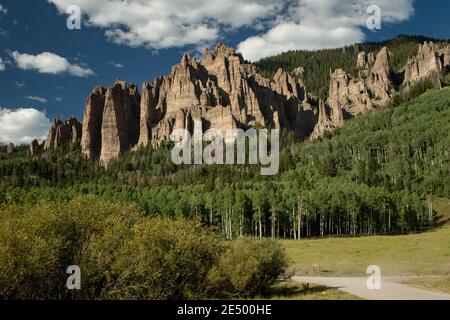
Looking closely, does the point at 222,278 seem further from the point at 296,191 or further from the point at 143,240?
the point at 296,191

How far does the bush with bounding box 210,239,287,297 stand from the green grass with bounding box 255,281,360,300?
3.60ft

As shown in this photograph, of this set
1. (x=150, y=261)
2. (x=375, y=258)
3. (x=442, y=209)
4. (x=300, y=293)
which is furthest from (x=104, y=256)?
(x=442, y=209)

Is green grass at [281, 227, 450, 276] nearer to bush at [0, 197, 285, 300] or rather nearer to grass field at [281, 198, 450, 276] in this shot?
grass field at [281, 198, 450, 276]

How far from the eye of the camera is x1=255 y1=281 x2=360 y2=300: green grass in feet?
112

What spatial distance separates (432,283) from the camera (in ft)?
127

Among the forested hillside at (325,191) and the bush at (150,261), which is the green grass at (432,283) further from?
the forested hillside at (325,191)

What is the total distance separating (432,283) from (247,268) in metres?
17.2

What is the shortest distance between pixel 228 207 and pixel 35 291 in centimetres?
8318

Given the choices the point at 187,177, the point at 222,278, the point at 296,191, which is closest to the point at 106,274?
the point at 222,278

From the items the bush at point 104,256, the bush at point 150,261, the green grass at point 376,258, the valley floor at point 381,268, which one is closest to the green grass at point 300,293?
the valley floor at point 381,268

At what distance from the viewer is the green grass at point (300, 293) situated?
1339 inches

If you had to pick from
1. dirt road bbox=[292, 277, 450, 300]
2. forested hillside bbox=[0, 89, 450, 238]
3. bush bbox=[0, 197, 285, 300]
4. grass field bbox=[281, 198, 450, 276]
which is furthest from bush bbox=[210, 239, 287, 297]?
forested hillside bbox=[0, 89, 450, 238]

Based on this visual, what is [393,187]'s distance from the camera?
427ft

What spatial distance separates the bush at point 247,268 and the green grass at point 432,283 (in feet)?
39.0
